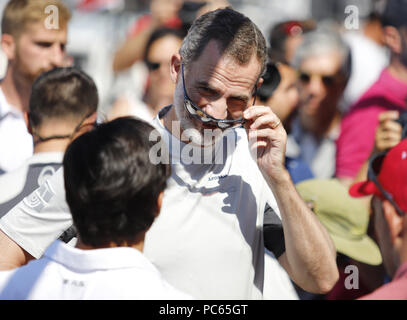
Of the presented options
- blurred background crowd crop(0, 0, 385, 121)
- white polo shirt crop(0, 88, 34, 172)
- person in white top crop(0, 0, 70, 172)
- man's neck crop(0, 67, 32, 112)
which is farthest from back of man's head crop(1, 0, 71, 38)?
blurred background crowd crop(0, 0, 385, 121)

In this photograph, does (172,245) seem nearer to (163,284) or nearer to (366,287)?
(163,284)

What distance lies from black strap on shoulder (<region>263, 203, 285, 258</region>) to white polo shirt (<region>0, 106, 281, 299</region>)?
0.06 feet

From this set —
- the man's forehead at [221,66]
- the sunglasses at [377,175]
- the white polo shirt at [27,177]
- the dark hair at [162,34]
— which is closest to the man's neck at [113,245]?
the man's forehead at [221,66]

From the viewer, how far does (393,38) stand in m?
3.95

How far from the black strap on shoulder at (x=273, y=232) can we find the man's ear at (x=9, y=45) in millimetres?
2087

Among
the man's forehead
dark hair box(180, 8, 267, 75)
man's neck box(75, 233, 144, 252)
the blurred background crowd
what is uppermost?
dark hair box(180, 8, 267, 75)

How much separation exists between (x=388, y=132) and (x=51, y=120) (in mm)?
1788

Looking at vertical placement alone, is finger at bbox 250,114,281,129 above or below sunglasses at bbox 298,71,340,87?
above

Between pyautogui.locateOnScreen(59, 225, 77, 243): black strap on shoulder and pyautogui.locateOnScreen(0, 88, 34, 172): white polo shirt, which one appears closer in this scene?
pyautogui.locateOnScreen(59, 225, 77, 243): black strap on shoulder

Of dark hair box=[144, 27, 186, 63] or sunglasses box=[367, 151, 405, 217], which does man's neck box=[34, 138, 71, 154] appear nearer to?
sunglasses box=[367, 151, 405, 217]

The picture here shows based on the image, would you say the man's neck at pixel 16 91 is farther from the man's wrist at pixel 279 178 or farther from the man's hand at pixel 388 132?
the man's hand at pixel 388 132

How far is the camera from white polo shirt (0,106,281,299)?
202cm

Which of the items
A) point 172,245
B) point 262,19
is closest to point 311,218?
point 172,245

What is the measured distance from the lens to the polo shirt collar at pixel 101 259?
1579 mm
